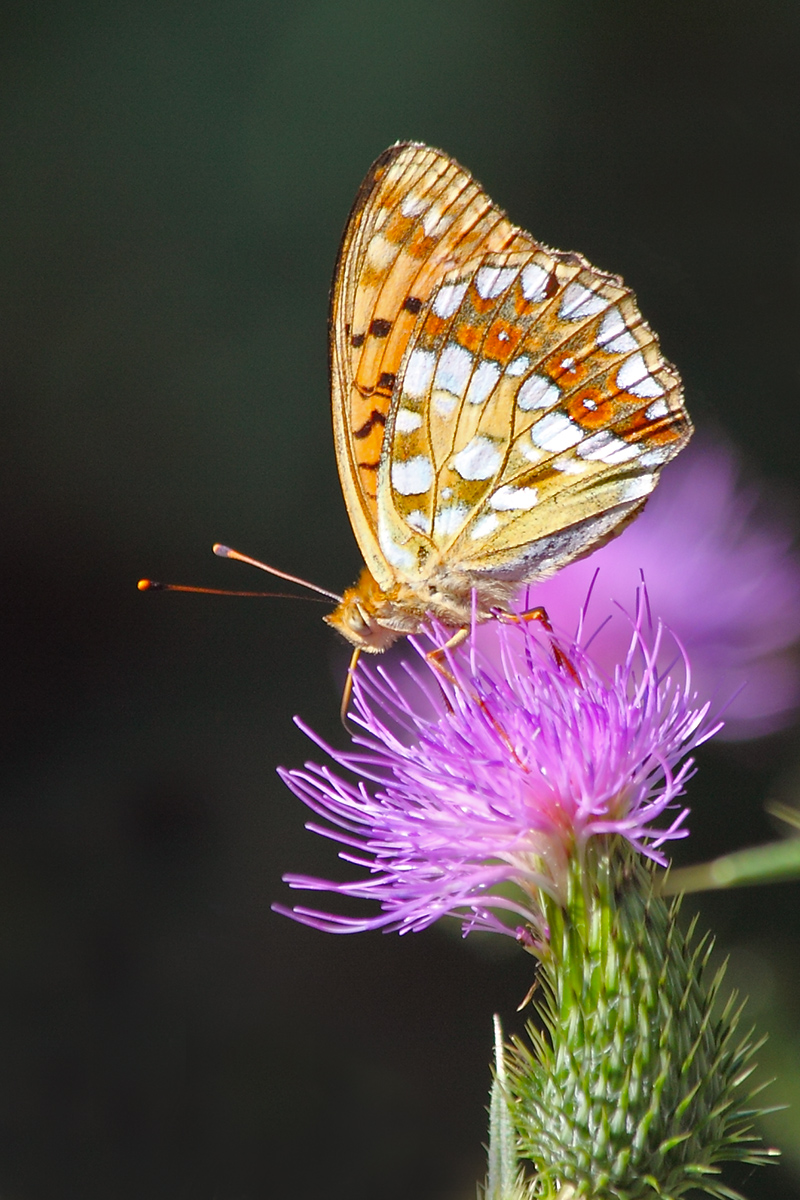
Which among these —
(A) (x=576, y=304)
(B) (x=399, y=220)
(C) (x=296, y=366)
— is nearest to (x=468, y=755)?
(A) (x=576, y=304)

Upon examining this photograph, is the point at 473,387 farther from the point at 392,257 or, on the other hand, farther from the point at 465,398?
the point at 392,257

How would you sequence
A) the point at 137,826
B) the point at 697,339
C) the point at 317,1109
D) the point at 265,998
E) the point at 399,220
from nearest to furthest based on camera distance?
the point at 399,220, the point at 317,1109, the point at 265,998, the point at 137,826, the point at 697,339

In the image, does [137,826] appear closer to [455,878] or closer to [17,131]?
[455,878]

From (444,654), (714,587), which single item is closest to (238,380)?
(714,587)

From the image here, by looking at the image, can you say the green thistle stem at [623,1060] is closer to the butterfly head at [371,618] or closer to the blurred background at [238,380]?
the butterfly head at [371,618]

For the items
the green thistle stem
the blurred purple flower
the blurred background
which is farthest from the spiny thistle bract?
the blurred background
